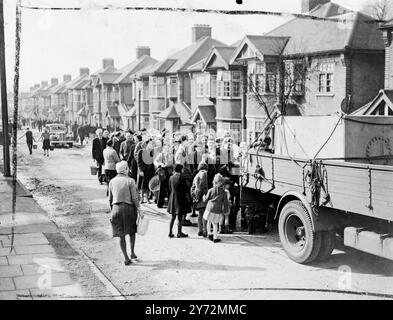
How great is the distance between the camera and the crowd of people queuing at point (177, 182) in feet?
28.5

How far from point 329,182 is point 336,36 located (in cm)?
2049

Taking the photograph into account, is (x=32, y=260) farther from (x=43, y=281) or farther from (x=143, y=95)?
(x=143, y=95)

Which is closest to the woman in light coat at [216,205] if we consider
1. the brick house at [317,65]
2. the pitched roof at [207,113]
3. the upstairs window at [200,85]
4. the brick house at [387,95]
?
the brick house at [387,95]

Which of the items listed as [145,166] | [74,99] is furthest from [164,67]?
[74,99]

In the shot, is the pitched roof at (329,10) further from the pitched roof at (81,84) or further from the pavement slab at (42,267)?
the pitched roof at (81,84)

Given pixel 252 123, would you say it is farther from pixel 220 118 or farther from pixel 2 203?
pixel 2 203

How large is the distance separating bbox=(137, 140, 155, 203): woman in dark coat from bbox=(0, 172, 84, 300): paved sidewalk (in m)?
2.88

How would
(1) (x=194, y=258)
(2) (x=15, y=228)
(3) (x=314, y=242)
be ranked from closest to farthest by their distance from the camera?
(3) (x=314, y=242) < (1) (x=194, y=258) < (2) (x=15, y=228)

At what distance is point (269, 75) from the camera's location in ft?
96.2

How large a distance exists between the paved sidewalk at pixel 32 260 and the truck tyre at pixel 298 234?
3.72m

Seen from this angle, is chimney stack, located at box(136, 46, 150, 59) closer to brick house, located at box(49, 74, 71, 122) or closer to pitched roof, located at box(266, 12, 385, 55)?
brick house, located at box(49, 74, 71, 122)
